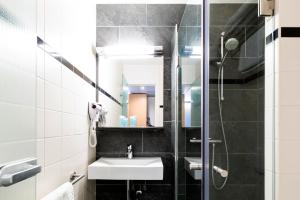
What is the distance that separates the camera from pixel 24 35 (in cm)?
113

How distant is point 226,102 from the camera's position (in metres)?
1.82

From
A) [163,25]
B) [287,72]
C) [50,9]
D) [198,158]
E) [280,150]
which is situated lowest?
[198,158]

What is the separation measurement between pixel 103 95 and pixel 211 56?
57.7 inches

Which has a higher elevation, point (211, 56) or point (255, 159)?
point (211, 56)

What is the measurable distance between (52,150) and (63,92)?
0.40 m

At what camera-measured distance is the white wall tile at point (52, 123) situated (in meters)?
1.55

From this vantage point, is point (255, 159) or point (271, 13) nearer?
point (271, 13)

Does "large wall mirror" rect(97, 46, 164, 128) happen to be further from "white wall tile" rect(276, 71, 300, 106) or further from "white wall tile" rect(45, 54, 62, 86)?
"white wall tile" rect(276, 71, 300, 106)

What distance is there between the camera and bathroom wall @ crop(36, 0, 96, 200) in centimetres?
149

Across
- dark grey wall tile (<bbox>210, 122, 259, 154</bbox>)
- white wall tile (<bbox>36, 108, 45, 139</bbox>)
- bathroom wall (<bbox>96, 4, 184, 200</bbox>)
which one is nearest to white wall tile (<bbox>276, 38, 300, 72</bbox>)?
dark grey wall tile (<bbox>210, 122, 259, 154</bbox>)

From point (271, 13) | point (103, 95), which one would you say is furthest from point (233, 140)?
point (103, 95)

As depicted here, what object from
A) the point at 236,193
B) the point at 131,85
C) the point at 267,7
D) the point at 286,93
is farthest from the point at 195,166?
the point at 131,85

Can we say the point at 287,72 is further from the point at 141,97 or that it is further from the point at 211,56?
the point at 141,97

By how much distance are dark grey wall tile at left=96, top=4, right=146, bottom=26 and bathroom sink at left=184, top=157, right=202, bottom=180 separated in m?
1.52
